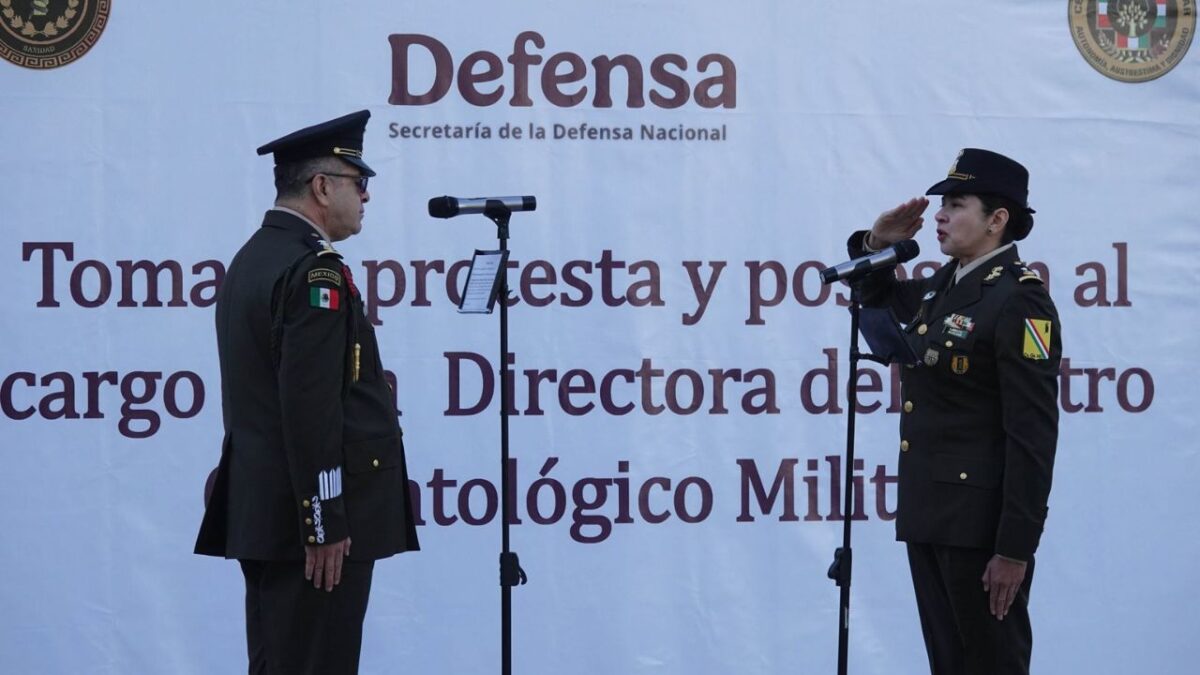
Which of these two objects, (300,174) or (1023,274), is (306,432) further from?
(1023,274)

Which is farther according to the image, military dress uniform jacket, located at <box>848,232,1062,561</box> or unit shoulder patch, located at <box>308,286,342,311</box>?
military dress uniform jacket, located at <box>848,232,1062,561</box>

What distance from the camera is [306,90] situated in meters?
3.50

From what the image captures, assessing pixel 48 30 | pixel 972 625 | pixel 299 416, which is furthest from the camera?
pixel 48 30

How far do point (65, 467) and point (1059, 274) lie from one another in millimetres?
2848

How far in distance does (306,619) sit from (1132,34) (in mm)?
2882

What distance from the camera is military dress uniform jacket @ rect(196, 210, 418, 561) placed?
2.37 meters

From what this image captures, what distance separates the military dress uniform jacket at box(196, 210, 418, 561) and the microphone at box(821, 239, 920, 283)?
1.00 meters

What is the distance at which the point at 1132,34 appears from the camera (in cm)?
377

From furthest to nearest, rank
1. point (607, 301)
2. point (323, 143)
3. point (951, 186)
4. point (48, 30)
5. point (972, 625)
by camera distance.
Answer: point (607, 301), point (48, 30), point (951, 186), point (972, 625), point (323, 143)

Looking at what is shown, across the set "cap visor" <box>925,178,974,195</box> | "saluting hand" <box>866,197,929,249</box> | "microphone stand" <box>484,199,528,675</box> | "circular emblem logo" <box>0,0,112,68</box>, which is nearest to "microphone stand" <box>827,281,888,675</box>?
"saluting hand" <box>866,197,929,249</box>

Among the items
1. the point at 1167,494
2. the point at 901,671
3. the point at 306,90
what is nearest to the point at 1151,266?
the point at 1167,494

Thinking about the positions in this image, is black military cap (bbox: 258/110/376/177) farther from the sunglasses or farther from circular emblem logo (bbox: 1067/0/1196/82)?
circular emblem logo (bbox: 1067/0/1196/82)

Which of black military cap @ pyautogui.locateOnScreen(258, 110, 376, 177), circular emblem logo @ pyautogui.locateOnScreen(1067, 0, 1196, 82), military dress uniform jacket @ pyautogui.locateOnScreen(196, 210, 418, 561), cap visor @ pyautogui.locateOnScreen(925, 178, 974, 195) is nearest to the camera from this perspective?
military dress uniform jacket @ pyautogui.locateOnScreen(196, 210, 418, 561)

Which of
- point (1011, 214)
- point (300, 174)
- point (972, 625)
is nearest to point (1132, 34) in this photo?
point (1011, 214)
